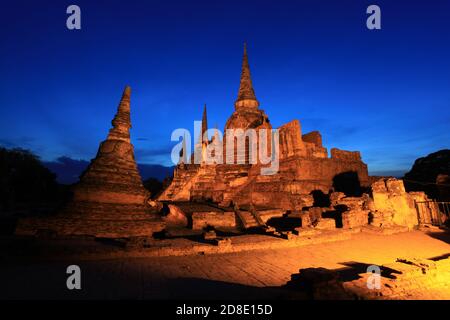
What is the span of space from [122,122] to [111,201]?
4.70 m

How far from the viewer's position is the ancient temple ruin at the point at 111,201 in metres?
9.68

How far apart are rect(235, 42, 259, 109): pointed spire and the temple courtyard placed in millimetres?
26135

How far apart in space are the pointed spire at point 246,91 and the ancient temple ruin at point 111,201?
22380mm

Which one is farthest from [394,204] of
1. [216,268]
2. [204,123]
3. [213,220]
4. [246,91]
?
[204,123]

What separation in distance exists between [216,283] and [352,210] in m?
11.0

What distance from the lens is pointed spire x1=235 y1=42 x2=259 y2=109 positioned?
33812 millimetres

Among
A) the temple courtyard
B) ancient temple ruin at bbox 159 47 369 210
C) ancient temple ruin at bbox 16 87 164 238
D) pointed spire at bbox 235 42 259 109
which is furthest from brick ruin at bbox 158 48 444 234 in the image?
pointed spire at bbox 235 42 259 109

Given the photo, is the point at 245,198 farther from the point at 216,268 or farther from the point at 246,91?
the point at 246,91

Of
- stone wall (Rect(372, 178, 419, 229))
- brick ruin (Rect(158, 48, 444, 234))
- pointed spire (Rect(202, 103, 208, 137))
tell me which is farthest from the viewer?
pointed spire (Rect(202, 103, 208, 137))

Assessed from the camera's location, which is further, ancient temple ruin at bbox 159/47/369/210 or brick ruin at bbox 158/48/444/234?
ancient temple ruin at bbox 159/47/369/210

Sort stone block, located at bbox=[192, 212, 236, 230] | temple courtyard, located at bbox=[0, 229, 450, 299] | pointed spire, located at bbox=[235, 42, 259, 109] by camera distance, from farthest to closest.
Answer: pointed spire, located at bbox=[235, 42, 259, 109]
stone block, located at bbox=[192, 212, 236, 230]
temple courtyard, located at bbox=[0, 229, 450, 299]

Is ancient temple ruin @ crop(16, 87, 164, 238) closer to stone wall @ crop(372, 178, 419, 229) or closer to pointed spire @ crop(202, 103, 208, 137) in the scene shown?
stone wall @ crop(372, 178, 419, 229)

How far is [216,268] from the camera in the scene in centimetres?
641
